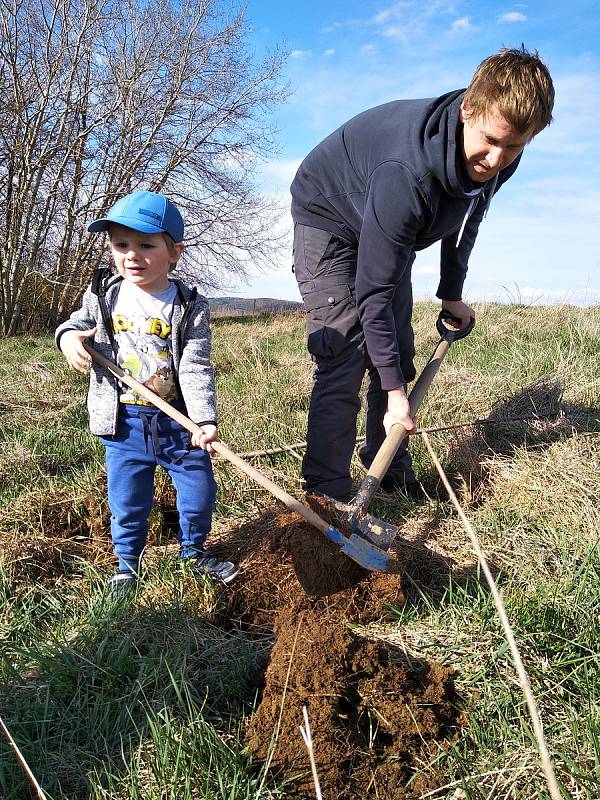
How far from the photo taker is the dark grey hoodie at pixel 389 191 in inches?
98.0

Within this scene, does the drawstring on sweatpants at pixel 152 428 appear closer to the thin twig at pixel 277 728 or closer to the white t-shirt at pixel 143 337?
the white t-shirt at pixel 143 337

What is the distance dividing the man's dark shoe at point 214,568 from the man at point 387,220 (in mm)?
730

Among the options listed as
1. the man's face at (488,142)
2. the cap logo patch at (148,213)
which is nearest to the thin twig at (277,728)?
the cap logo patch at (148,213)

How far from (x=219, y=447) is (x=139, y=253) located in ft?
2.95

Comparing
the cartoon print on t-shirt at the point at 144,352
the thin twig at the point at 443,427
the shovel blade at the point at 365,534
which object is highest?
the cartoon print on t-shirt at the point at 144,352

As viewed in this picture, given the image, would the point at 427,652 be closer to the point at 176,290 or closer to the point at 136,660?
the point at 136,660

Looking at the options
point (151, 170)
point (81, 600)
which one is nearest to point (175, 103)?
point (151, 170)

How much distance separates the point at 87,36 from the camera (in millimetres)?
14016

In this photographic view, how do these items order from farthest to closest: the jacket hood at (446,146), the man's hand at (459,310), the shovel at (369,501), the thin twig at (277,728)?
1. the man's hand at (459,310)
2. the shovel at (369,501)
3. the jacket hood at (446,146)
4. the thin twig at (277,728)

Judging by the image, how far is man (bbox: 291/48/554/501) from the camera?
2.36m

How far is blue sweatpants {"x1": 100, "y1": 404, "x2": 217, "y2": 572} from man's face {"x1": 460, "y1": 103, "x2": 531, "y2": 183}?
170 cm

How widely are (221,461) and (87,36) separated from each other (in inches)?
562

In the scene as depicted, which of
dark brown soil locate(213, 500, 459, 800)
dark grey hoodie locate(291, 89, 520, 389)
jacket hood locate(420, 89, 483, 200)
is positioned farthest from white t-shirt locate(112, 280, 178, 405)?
jacket hood locate(420, 89, 483, 200)

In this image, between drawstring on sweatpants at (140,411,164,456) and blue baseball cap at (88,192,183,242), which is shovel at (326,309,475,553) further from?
blue baseball cap at (88,192,183,242)
